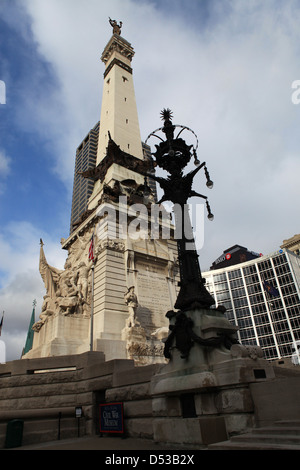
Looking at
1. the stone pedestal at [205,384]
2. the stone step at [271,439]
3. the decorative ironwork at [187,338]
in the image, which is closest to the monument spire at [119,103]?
the decorative ironwork at [187,338]

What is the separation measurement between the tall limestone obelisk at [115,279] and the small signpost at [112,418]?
6.74 meters

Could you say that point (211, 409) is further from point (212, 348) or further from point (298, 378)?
point (298, 378)

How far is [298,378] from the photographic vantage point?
595cm

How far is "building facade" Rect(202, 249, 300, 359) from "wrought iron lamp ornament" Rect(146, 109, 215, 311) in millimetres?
59405

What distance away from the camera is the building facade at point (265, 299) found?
69062 mm

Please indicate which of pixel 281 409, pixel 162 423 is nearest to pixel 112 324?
pixel 162 423

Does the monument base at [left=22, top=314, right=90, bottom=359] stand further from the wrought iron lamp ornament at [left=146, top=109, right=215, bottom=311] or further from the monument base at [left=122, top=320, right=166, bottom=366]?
the wrought iron lamp ornament at [left=146, top=109, right=215, bottom=311]

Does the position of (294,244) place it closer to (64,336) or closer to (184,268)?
Result: (64,336)

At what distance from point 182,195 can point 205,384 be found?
5.88 m

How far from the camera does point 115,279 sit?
21.2 metres

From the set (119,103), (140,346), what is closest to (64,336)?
(140,346)

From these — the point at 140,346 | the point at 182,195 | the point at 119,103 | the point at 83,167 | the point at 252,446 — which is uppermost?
the point at 83,167

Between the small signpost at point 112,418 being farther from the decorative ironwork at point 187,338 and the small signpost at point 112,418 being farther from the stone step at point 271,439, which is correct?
the stone step at point 271,439

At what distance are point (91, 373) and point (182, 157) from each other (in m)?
9.26
